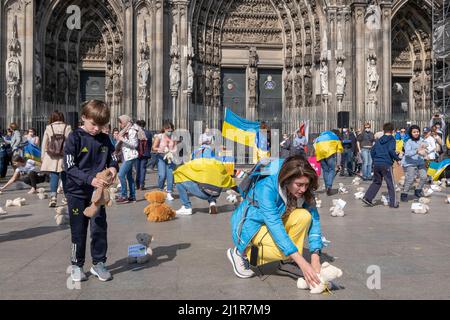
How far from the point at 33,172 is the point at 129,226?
5607 mm

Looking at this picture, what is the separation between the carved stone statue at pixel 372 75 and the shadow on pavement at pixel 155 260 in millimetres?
19676

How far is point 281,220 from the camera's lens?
4.40 m

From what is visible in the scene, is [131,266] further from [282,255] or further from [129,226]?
[129,226]

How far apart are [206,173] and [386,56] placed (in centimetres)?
1859

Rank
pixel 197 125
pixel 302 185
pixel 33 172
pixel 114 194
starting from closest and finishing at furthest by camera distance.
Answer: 1. pixel 302 185
2. pixel 114 194
3. pixel 33 172
4. pixel 197 125

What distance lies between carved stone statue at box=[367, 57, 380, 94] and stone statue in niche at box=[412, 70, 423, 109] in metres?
4.41

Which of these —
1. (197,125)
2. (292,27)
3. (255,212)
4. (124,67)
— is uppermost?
(292,27)

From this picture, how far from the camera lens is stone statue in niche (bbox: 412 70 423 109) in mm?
27734

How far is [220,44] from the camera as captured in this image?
86.1ft

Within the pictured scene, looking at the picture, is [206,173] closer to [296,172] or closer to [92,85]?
[296,172]

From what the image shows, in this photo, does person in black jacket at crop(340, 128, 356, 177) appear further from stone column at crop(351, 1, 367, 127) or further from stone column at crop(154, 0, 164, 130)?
stone column at crop(154, 0, 164, 130)

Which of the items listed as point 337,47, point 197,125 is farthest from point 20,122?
point 337,47

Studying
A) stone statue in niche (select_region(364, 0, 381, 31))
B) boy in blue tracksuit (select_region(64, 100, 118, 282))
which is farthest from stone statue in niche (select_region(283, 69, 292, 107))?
boy in blue tracksuit (select_region(64, 100, 118, 282))

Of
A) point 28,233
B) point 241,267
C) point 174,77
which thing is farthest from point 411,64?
point 241,267
